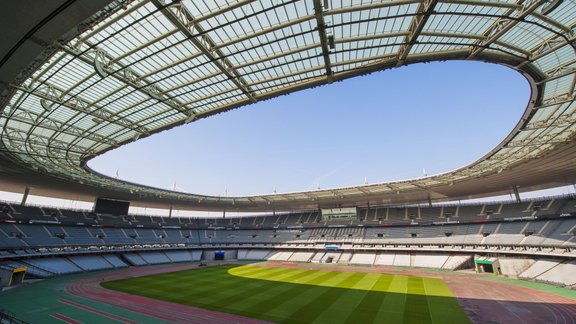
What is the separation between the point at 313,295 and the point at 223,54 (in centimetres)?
2313

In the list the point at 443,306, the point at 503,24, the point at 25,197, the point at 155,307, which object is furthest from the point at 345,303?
the point at 25,197

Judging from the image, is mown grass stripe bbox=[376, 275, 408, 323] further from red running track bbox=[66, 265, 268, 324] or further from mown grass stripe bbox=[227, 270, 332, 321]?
red running track bbox=[66, 265, 268, 324]

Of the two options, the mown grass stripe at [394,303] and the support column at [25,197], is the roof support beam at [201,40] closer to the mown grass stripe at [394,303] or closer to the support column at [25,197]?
the mown grass stripe at [394,303]

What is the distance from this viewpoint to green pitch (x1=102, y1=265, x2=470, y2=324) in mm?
20297

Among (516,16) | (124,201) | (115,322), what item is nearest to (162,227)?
(124,201)

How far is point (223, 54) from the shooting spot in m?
15.8

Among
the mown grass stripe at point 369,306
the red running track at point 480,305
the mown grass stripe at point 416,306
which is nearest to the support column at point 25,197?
the red running track at point 480,305

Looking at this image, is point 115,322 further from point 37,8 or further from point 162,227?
point 162,227

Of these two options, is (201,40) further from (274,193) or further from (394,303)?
(274,193)

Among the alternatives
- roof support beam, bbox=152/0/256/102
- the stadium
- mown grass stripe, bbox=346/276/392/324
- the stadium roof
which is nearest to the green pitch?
mown grass stripe, bbox=346/276/392/324

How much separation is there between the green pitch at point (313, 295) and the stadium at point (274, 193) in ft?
0.82

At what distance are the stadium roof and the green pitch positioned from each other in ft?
52.5

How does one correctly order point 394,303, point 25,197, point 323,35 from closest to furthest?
point 323,35
point 394,303
point 25,197

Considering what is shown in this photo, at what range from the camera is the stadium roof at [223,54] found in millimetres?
12078
